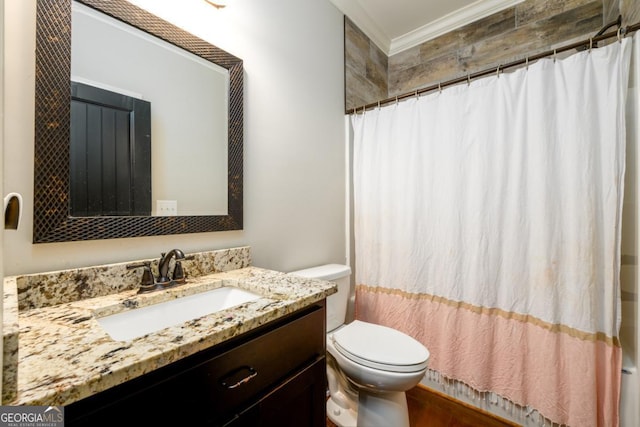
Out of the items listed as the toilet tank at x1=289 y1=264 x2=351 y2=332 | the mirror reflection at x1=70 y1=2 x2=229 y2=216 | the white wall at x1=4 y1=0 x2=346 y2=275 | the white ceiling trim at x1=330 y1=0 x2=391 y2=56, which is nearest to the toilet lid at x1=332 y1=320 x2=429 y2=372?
the toilet tank at x1=289 y1=264 x2=351 y2=332

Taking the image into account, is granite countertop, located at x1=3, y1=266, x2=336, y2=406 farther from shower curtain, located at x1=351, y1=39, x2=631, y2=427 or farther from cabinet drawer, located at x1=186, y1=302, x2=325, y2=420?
shower curtain, located at x1=351, y1=39, x2=631, y2=427

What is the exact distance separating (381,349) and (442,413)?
28.9 inches

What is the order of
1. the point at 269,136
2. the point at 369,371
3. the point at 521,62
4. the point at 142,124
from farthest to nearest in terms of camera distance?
1. the point at 269,136
2. the point at 521,62
3. the point at 369,371
4. the point at 142,124

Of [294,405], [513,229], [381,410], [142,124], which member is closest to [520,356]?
[513,229]

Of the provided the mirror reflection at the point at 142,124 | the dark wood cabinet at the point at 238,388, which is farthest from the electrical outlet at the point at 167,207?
the dark wood cabinet at the point at 238,388

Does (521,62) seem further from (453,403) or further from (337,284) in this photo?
(453,403)

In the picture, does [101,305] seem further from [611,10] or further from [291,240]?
[611,10]

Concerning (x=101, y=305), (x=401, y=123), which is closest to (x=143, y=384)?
(x=101, y=305)

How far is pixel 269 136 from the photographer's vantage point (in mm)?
1477

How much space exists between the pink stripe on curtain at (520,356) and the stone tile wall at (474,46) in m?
1.48

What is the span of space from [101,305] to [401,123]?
1721 mm

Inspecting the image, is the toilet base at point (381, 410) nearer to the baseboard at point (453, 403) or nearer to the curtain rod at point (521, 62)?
the baseboard at point (453, 403)

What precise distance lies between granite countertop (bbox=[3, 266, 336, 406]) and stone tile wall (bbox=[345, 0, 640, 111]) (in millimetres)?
1622

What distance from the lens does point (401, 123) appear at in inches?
69.5
